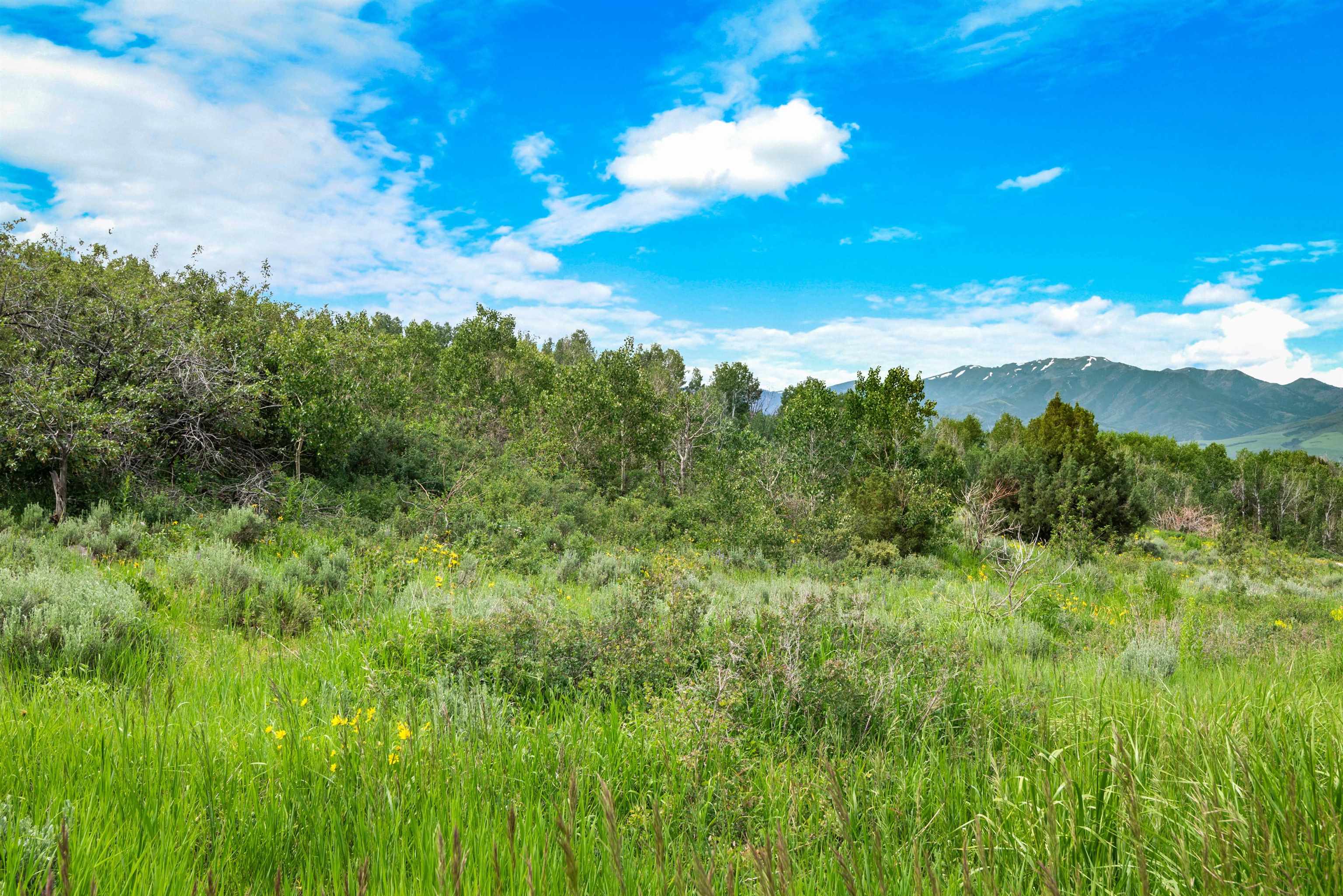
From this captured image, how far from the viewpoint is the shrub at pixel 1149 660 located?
4914 mm

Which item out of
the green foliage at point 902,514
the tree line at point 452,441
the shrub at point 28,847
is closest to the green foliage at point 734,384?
the tree line at point 452,441

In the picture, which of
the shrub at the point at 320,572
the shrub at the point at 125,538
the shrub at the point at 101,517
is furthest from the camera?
the shrub at the point at 101,517

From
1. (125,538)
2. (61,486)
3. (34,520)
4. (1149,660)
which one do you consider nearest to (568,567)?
(125,538)

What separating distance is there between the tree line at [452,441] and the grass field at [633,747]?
7.28 m

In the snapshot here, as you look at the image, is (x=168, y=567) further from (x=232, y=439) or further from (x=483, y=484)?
(x=483, y=484)

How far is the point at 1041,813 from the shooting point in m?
2.17

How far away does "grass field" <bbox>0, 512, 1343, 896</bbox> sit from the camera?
1783mm

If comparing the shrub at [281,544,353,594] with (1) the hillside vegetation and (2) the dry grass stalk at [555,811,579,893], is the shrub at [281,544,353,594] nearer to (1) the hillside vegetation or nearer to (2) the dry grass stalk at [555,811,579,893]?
(1) the hillside vegetation

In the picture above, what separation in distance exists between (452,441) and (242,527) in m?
11.1

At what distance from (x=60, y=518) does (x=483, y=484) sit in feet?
29.8

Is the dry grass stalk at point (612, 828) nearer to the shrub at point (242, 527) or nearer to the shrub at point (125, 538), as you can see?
the shrub at point (125, 538)

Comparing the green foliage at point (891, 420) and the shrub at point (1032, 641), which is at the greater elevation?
the green foliage at point (891, 420)

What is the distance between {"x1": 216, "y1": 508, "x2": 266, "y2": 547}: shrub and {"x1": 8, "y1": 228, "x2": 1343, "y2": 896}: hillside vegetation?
9 centimetres

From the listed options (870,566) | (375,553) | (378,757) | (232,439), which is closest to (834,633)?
(378,757)
